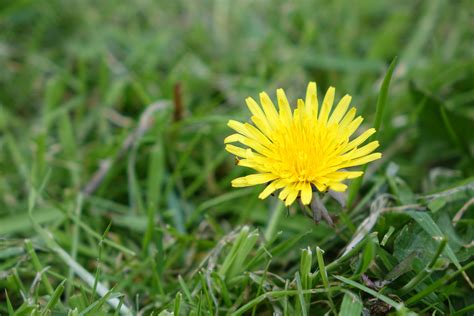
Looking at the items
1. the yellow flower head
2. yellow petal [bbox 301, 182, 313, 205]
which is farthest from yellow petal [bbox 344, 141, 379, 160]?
yellow petal [bbox 301, 182, 313, 205]

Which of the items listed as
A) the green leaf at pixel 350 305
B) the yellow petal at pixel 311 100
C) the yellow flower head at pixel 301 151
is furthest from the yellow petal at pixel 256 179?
the green leaf at pixel 350 305

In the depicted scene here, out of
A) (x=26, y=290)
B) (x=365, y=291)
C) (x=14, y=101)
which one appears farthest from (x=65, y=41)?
(x=365, y=291)

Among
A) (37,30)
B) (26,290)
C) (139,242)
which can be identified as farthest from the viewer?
(37,30)

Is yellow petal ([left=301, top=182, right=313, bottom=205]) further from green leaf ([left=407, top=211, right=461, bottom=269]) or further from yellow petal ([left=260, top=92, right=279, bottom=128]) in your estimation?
green leaf ([left=407, top=211, right=461, bottom=269])

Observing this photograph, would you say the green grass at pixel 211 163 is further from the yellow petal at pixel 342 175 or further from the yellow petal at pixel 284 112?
the yellow petal at pixel 284 112

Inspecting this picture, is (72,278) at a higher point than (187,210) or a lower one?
lower

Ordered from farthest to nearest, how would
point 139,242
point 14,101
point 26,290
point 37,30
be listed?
point 37,30, point 14,101, point 139,242, point 26,290

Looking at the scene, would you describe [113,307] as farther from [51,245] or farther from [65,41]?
[65,41]
